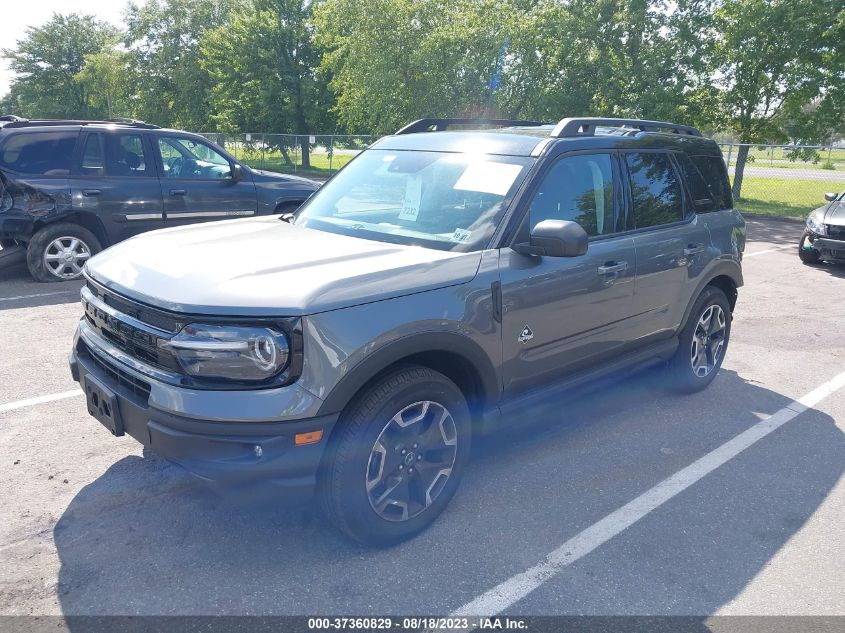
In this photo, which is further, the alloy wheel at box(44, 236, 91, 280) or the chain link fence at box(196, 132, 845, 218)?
the chain link fence at box(196, 132, 845, 218)

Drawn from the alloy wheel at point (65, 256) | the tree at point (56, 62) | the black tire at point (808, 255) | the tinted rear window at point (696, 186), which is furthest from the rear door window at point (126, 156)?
the tree at point (56, 62)

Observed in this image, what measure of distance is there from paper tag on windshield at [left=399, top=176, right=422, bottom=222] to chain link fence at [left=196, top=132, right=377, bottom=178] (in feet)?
78.7

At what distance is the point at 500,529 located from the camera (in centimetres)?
336

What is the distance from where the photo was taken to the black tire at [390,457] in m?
2.84

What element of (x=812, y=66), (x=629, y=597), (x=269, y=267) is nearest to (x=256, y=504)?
(x=269, y=267)

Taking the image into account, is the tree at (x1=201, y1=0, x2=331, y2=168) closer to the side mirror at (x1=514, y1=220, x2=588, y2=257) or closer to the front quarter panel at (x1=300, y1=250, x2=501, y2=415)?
the side mirror at (x1=514, y1=220, x2=588, y2=257)

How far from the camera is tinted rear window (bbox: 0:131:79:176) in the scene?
7730mm

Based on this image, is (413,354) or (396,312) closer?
(396,312)

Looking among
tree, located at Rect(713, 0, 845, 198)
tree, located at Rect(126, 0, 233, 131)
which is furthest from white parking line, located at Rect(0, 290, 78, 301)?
tree, located at Rect(126, 0, 233, 131)

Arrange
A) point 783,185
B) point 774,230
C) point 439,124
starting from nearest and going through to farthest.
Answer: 1. point 439,124
2. point 774,230
3. point 783,185

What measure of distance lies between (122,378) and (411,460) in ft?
4.42

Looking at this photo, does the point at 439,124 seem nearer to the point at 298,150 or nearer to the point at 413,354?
the point at 413,354

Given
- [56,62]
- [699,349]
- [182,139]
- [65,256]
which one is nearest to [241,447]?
[699,349]

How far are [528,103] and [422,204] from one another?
2110cm
